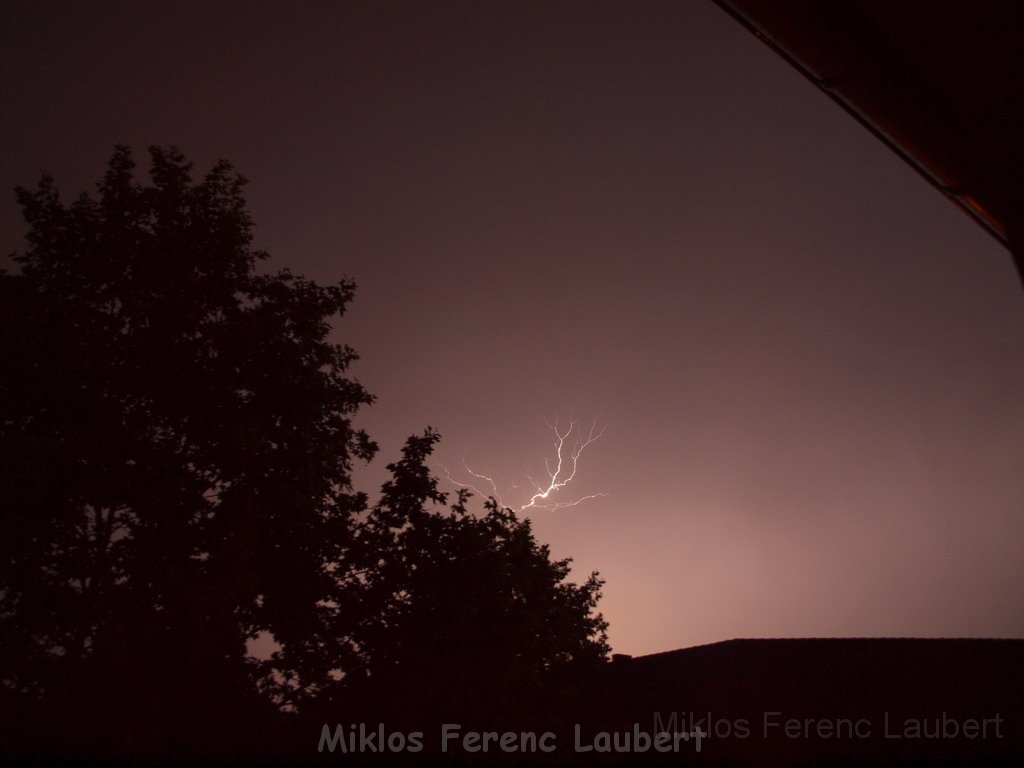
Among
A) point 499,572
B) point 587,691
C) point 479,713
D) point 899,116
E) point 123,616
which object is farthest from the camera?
point 587,691

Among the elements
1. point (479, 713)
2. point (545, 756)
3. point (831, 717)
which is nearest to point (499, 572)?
point (479, 713)

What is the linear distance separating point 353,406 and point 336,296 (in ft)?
7.69

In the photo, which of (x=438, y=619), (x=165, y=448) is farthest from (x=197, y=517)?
(x=438, y=619)

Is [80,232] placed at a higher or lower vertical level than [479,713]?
higher

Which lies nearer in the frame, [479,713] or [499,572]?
[479,713]

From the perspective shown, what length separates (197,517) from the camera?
11297mm

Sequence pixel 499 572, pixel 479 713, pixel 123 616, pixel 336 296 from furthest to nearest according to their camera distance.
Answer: pixel 336 296 → pixel 499 572 → pixel 479 713 → pixel 123 616

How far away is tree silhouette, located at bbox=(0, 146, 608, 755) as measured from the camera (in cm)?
968

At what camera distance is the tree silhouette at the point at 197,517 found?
968 cm

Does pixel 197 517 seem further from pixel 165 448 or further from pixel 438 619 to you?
pixel 438 619

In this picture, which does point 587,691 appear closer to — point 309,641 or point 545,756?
point 545,756

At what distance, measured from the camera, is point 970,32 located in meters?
1.50

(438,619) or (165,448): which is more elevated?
(165,448)

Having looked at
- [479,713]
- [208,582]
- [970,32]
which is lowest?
[479,713]
